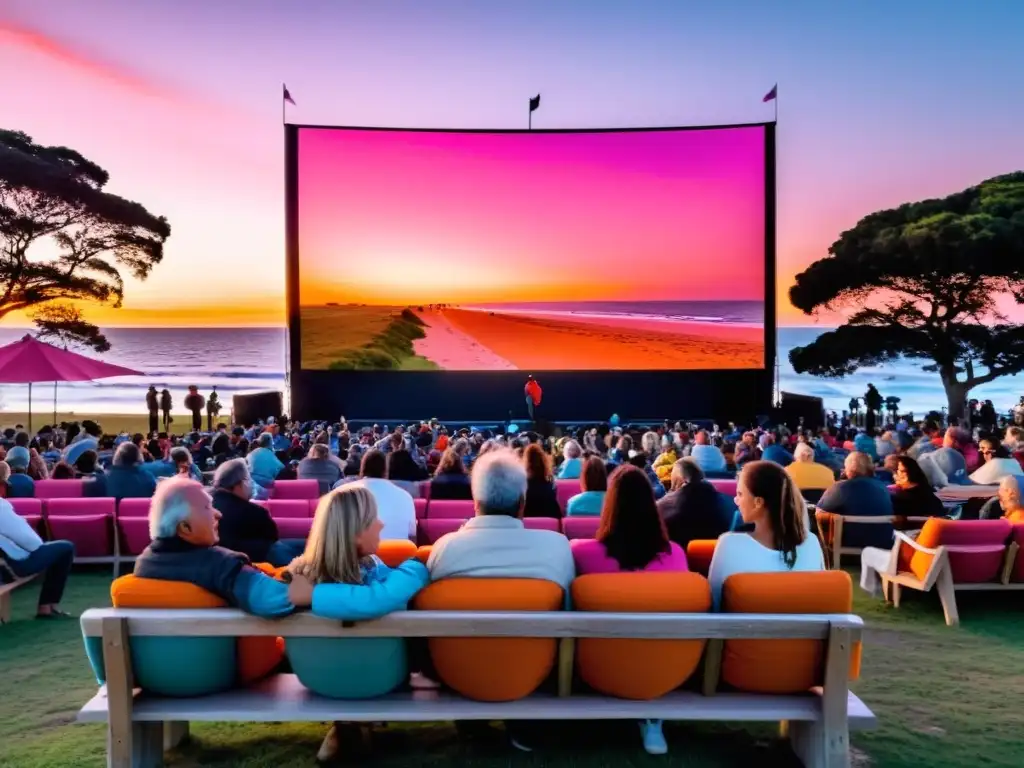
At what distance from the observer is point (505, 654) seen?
273cm

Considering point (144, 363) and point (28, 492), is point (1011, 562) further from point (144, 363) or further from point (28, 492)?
point (144, 363)

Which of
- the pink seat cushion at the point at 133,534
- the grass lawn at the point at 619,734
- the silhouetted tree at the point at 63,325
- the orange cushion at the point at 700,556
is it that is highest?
the silhouetted tree at the point at 63,325

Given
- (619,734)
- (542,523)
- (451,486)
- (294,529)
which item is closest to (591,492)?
(542,523)

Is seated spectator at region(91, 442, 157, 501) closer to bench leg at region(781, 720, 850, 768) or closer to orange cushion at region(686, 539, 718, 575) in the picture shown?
orange cushion at region(686, 539, 718, 575)

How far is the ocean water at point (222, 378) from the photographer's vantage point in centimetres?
4325

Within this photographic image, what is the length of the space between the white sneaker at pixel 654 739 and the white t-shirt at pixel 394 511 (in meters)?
2.18

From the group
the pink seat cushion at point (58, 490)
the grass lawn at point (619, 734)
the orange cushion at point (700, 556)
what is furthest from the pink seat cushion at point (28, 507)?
the orange cushion at point (700, 556)

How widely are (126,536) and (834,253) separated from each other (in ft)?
68.7

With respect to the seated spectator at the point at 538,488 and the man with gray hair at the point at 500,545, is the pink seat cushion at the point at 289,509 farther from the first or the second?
the man with gray hair at the point at 500,545

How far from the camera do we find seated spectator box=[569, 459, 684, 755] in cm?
303

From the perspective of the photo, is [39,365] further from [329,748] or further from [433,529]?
[329,748]

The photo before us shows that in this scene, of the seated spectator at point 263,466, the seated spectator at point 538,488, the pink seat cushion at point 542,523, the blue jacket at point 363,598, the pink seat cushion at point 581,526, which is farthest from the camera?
the seated spectator at point 263,466

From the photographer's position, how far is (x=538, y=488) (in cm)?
564

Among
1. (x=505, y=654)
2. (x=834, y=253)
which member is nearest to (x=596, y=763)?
(x=505, y=654)
